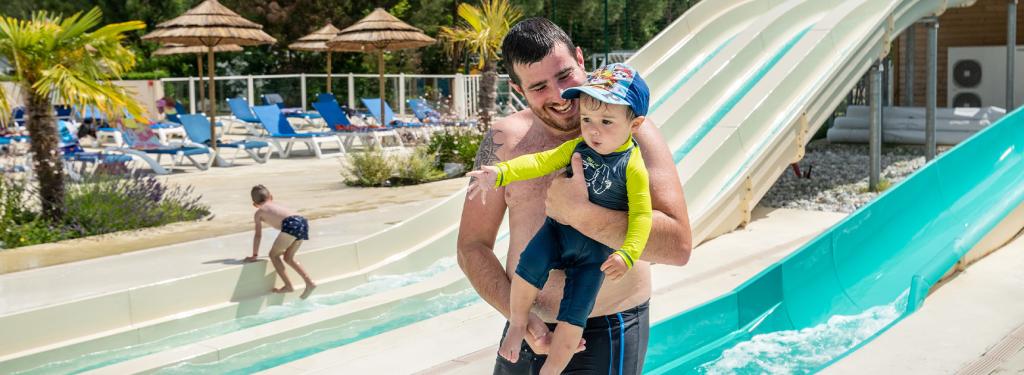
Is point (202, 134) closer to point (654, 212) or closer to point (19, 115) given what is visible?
point (19, 115)

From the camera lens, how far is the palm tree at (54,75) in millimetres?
9969

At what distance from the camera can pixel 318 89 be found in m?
29.7

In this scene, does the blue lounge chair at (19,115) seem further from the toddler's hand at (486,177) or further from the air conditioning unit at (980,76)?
the toddler's hand at (486,177)

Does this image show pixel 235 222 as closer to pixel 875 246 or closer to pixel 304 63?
pixel 875 246

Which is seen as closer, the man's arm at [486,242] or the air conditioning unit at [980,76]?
the man's arm at [486,242]

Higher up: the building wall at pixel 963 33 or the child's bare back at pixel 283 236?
the building wall at pixel 963 33

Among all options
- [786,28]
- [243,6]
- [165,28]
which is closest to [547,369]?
[786,28]

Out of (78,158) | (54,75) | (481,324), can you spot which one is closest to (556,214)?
(481,324)

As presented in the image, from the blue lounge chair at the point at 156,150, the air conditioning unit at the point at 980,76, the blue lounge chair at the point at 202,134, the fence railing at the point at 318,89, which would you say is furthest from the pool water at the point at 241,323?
the fence railing at the point at 318,89

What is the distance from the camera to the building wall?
62.4 ft

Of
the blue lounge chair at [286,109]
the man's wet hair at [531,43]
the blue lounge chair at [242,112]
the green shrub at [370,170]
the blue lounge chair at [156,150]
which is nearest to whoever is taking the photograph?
the man's wet hair at [531,43]

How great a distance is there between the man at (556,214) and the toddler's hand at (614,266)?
0.30 ft

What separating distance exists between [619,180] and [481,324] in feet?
13.8

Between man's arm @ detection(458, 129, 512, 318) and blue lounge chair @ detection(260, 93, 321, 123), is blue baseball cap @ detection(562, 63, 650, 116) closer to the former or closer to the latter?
man's arm @ detection(458, 129, 512, 318)
